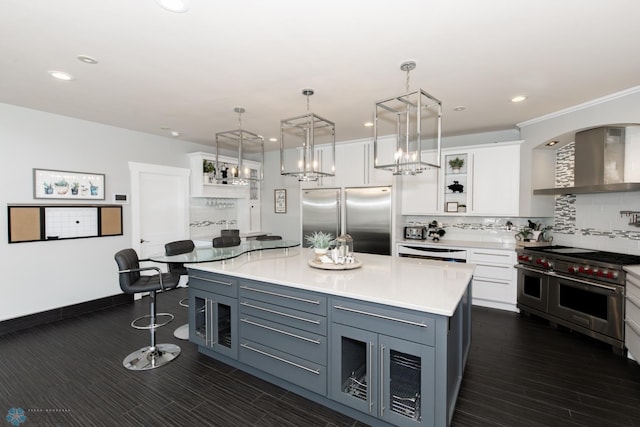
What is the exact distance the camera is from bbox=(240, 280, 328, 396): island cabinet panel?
85.5 inches

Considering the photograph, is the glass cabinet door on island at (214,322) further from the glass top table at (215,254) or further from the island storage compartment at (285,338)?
the glass top table at (215,254)

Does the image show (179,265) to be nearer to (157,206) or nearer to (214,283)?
(214,283)

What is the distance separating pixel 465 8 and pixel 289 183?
4813mm

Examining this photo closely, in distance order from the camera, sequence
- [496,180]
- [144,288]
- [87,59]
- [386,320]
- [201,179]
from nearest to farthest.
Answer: [386,320], [87,59], [144,288], [496,180], [201,179]

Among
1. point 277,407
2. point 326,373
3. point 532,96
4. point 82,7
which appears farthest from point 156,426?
point 532,96

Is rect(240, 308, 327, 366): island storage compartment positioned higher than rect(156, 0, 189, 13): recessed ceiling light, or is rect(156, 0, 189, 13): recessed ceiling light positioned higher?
rect(156, 0, 189, 13): recessed ceiling light

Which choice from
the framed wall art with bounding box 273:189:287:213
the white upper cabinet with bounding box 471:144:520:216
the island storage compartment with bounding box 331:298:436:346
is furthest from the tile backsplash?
the framed wall art with bounding box 273:189:287:213

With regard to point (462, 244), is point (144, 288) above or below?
below

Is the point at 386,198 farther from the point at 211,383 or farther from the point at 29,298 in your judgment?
the point at 29,298

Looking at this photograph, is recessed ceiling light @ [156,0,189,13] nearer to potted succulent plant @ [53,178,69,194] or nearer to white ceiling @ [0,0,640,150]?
white ceiling @ [0,0,640,150]

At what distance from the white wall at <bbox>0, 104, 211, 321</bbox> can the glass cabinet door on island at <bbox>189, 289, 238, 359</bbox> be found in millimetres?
2310

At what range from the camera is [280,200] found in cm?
650

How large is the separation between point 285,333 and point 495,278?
3316 mm

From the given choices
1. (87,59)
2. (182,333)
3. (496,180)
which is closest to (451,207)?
(496,180)
